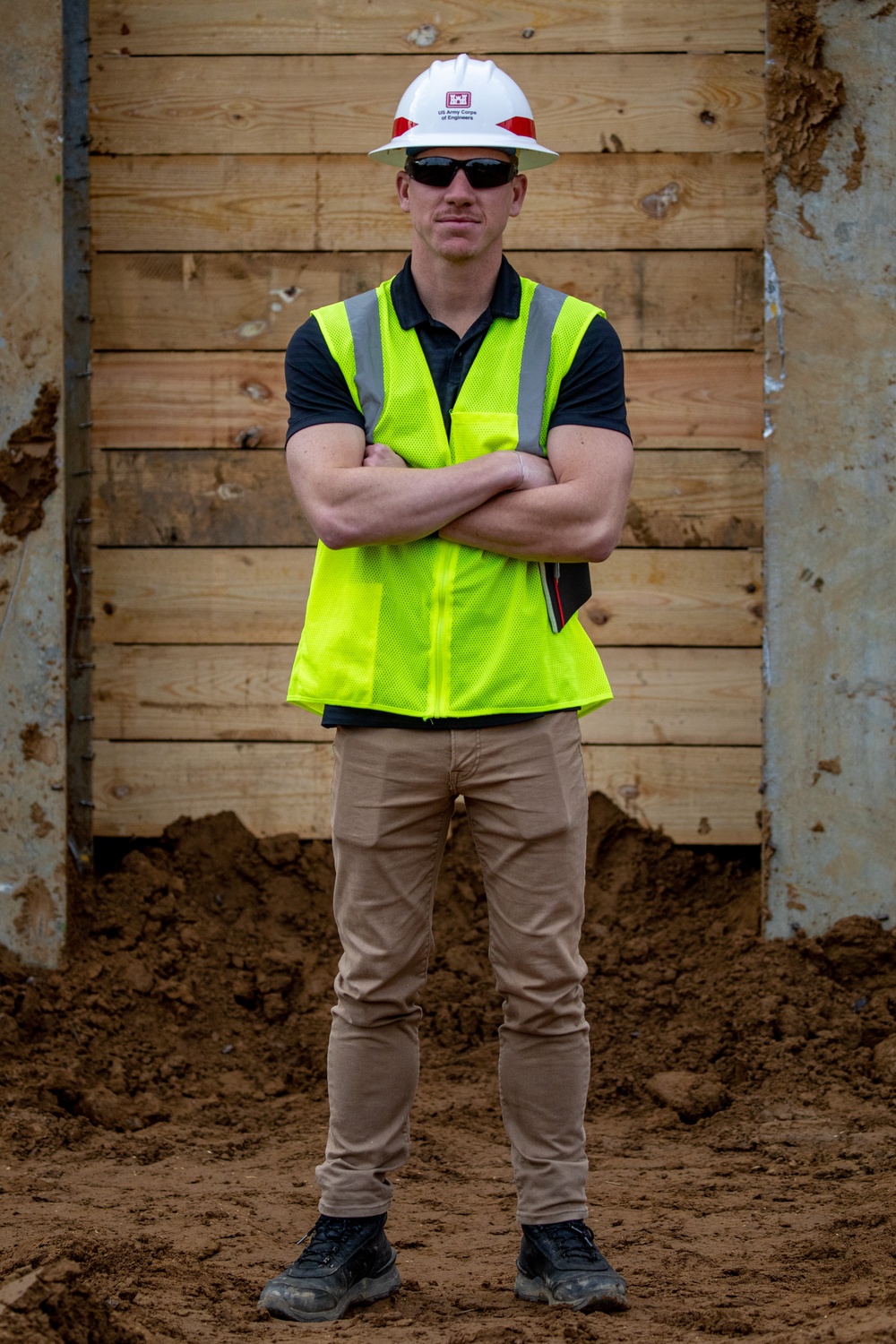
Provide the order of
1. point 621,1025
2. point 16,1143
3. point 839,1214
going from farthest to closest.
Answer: point 621,1025 < point 16,1143 < point 839,1214

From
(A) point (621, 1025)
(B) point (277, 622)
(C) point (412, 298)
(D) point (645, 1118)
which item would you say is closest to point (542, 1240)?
(D) point (645, 1118)

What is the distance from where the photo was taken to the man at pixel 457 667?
8.83 feet

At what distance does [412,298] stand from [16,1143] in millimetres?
2422

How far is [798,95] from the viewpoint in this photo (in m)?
4.27

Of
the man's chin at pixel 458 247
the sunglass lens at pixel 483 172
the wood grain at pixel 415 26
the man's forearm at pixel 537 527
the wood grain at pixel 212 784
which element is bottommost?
the wood grain at pixel 212 784

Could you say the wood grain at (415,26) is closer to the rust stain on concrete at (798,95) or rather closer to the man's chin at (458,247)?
the rust stain on concrete at (798,95)

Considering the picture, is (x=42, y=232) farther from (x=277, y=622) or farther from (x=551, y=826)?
(x=551, y=826)

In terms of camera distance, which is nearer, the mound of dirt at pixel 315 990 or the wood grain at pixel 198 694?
the mound of dirt at pixel 315 990

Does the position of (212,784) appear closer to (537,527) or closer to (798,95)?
(537,527)

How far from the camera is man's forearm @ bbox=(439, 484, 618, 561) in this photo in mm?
2652

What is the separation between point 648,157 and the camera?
4.56 m

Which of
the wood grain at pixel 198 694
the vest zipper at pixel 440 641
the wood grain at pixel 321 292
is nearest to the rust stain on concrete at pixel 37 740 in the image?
the wood grain at pixel 198 694

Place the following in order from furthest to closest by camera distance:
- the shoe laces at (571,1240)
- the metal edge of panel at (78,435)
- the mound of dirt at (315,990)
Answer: the metal edge of panel at (78,435) < the mound of dirt at (315,990) < the shoe laces at (571,1240)

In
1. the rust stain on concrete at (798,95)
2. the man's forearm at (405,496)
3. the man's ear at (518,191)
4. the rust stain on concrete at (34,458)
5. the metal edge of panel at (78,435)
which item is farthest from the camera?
the metal edge of panel at (78,435)
